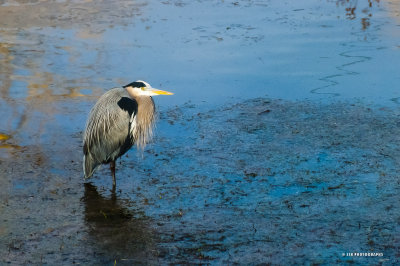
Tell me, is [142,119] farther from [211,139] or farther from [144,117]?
[211,139]

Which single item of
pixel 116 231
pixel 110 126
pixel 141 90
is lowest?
pixel 116 231

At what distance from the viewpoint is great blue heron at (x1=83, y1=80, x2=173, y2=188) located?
6.89 meters

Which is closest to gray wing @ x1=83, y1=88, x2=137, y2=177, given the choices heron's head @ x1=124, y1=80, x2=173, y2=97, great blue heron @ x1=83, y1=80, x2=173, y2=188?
great blue heron @ x1=83, y1=80, x2=173, y2=188

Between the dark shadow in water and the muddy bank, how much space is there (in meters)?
0.02

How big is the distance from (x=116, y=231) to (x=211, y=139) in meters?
2.52

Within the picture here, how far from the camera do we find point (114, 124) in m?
6.94

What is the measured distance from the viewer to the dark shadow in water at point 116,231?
5305 mm

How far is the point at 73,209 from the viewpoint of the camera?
6242 millimetres

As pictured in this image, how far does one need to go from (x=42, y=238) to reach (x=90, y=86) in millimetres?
4750

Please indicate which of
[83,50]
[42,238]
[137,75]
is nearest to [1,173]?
[42,238]

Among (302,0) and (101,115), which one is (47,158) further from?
(302,0)

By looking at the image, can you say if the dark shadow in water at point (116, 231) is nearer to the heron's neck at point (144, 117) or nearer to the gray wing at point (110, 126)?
the gray wing at point (110, 126)

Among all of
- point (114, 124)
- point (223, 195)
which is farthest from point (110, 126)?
point (223, 195)

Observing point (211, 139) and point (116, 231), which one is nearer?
point (116, 231)
